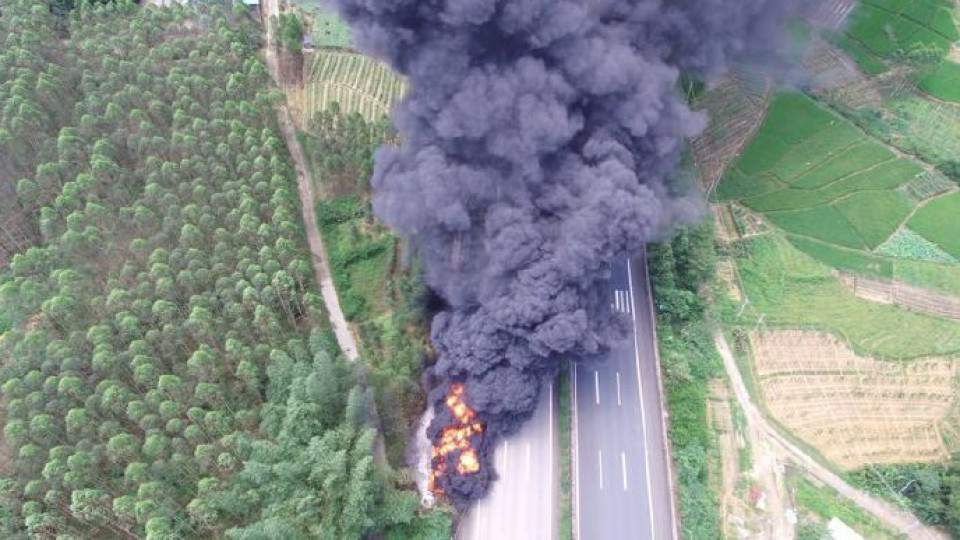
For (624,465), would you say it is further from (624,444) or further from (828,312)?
(828,312)

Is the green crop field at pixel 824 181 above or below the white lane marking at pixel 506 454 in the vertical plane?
above

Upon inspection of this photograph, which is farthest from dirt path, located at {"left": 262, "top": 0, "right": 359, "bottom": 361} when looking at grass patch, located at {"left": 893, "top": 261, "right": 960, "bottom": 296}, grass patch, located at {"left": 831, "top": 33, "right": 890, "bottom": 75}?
grass patch, located at {"left": 831, "top": 33, "right": 890, "bottom": 75}

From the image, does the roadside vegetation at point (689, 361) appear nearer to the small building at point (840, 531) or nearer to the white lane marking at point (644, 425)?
the white lane marking at point (644, 425)

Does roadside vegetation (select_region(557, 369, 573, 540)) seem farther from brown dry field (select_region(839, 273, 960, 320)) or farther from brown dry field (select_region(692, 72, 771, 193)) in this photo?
brown dry field (select_region(839, 273, 960, 320))

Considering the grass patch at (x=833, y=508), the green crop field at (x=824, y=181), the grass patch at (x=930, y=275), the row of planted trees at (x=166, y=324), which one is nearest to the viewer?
the row of planted trees at (x=166, y=324)

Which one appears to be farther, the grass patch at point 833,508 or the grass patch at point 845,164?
the grass patch at point 845,164

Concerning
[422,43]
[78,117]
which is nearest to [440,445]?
[422,43]

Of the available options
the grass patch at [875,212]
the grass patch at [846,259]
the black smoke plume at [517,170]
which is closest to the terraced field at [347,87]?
the black smoke plume at [517,170]
